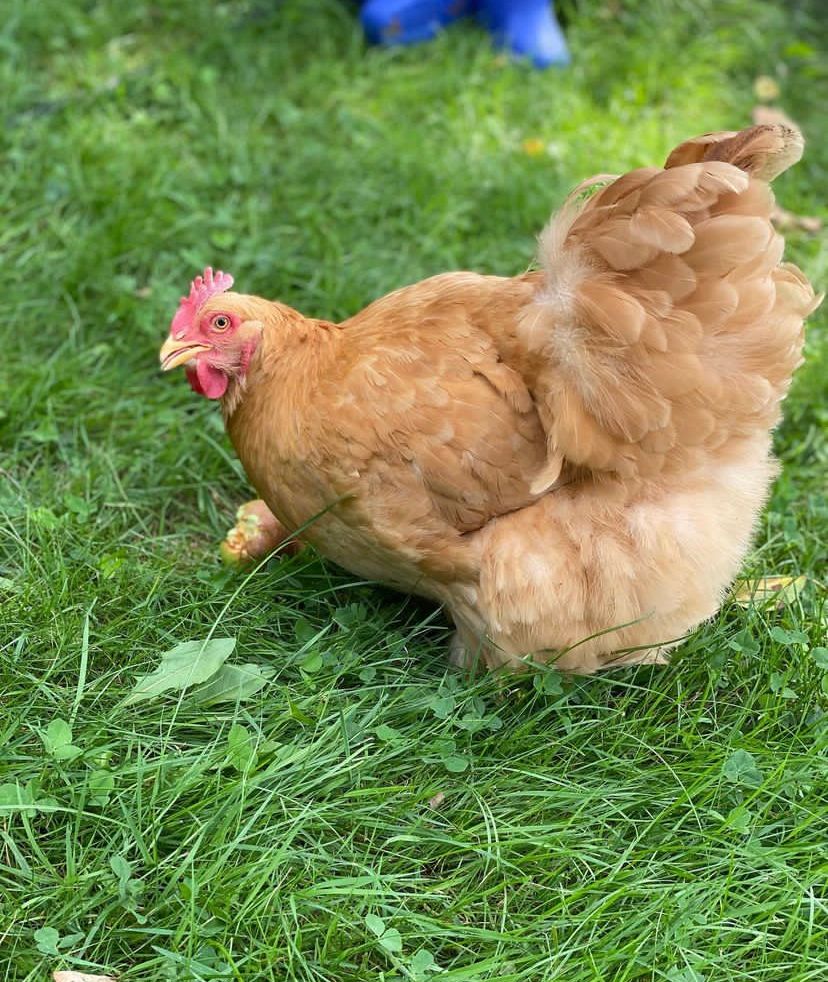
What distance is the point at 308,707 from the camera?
2.66 metres

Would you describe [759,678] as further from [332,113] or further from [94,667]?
[332,113]

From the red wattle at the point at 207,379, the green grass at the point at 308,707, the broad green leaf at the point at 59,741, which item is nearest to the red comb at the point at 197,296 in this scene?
the red wattle at the point at 207,379

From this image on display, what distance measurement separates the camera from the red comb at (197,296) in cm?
280

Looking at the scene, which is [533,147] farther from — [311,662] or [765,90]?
[311,662]

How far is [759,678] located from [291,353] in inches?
60.9

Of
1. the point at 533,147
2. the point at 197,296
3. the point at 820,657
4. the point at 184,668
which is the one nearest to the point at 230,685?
the point at 184,668

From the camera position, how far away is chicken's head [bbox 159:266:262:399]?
2764mm

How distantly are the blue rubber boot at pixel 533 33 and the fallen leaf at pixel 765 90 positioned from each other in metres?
0.99

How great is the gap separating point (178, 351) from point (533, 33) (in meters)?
3.48

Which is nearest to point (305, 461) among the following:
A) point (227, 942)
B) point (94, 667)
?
point (94, 667)

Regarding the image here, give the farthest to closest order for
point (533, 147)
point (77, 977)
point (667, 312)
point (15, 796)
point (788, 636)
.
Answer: point (533, 147) → point (788, 636) → point (667, 312) → point (15, 796) → point (77, 977)

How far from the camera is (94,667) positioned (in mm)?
2721

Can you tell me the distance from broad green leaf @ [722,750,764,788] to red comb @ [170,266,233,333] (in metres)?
1.80

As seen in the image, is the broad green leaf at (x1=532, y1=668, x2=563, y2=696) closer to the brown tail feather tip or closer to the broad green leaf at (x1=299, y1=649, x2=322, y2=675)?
the broad green leaf at (x1=299, y1=649, x2=322, y2=675)
